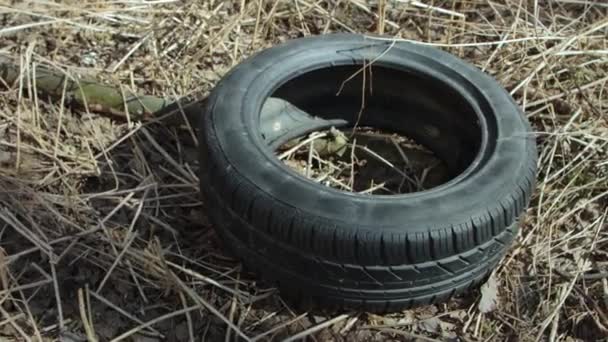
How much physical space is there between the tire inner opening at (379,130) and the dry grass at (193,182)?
32 cm

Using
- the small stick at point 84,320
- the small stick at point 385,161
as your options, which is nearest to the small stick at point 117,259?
the small stick at point 84,320

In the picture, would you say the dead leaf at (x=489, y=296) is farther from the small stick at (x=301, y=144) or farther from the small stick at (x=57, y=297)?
the small stick at (x=57, y=297)

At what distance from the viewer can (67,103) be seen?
4051 mm

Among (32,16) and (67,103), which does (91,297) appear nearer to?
(67,103)

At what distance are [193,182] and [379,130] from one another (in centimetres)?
85

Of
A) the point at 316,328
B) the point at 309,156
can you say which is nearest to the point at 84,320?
the point at 316,328

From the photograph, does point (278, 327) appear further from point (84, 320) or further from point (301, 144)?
point (301, 144)

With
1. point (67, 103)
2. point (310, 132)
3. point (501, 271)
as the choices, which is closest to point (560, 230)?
point (501, 271)

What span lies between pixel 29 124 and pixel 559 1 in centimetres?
265

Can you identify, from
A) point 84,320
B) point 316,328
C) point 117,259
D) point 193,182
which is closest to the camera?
point 84,320

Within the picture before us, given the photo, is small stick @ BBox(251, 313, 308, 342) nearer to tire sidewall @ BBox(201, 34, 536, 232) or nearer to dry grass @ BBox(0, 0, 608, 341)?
dry grass @ BBox(0, 0, 608, 341)

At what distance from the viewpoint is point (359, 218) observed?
304 cm

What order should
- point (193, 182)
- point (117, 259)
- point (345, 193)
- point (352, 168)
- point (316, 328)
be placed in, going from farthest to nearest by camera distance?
point (352, 168) → point (193, 182) → point (117, 259) → point (316, 328) → point (345, 193)

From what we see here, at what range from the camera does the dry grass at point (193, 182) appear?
327 cm
